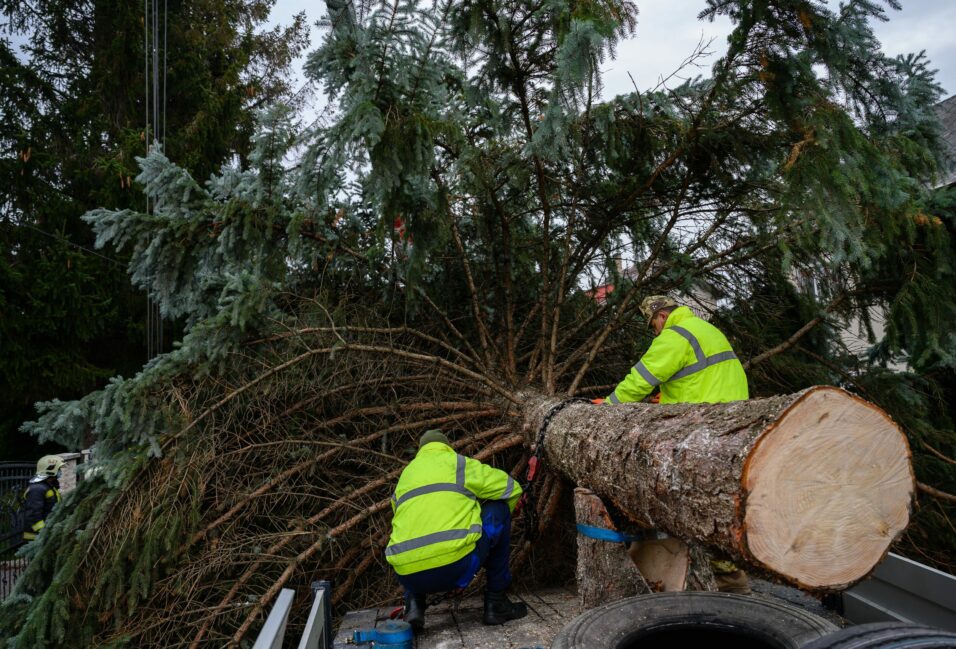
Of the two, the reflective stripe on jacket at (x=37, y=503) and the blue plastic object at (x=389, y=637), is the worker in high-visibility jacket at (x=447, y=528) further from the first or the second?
the reflective stripe on jacket at (x=37, y=503)

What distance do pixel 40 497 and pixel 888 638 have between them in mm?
8240

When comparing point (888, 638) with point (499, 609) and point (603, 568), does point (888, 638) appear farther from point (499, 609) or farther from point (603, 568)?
point (499, 609)

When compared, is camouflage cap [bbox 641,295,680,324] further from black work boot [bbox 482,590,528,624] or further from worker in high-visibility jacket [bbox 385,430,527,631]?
black work boot [bbox 482,590,528,624]

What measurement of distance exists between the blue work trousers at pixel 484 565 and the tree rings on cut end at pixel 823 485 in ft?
6.39

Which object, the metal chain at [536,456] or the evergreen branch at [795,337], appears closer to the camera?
the metal chain at [536,456]

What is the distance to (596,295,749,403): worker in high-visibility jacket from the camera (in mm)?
3705

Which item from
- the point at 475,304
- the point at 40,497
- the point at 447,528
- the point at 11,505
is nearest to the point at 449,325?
the point at 475,304

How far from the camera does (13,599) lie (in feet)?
13.5

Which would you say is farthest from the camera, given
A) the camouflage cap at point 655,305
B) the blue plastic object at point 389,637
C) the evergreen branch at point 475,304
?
the evergreen branch at point 475,304

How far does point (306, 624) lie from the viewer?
2482 millimetres

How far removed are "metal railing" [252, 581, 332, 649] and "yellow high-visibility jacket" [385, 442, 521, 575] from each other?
0.58 m

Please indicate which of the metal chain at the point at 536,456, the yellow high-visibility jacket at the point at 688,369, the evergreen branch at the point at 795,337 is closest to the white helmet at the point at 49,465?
the metal chain at the point at 536,456

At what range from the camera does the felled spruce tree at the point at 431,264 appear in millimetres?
3684

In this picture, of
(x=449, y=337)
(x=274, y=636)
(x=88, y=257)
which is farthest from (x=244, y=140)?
(x=274, y=636)
